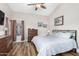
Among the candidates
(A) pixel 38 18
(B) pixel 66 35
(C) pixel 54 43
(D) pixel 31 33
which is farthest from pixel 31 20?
(B) pixel 66 35

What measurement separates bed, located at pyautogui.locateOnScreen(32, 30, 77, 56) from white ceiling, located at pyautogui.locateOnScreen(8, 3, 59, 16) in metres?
0.42

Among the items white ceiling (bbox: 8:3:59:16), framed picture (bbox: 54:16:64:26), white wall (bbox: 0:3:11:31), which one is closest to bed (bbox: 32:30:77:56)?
framed picture (bbox: 54:16:64:26)

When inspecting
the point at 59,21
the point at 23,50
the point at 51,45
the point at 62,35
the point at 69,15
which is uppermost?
the point at 69,15

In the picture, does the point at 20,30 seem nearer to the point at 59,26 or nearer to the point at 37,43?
the point at 37,43

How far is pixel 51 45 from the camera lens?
1.55 meters

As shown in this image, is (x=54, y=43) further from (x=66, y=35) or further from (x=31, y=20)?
(x=31, y=20)

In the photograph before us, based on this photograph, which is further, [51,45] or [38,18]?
[38,18]

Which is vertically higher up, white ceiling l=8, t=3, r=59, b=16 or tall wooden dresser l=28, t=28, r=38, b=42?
white ceiling l=8, t=3, r=59, b=16

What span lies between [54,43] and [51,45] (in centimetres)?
7

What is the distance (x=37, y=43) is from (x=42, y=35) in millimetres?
180

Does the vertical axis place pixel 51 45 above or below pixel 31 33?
below

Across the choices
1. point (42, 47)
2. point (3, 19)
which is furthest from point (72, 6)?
point (3, 19)

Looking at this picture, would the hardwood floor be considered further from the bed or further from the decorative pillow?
the decorative pillow

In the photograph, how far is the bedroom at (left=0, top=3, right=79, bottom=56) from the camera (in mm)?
1611
